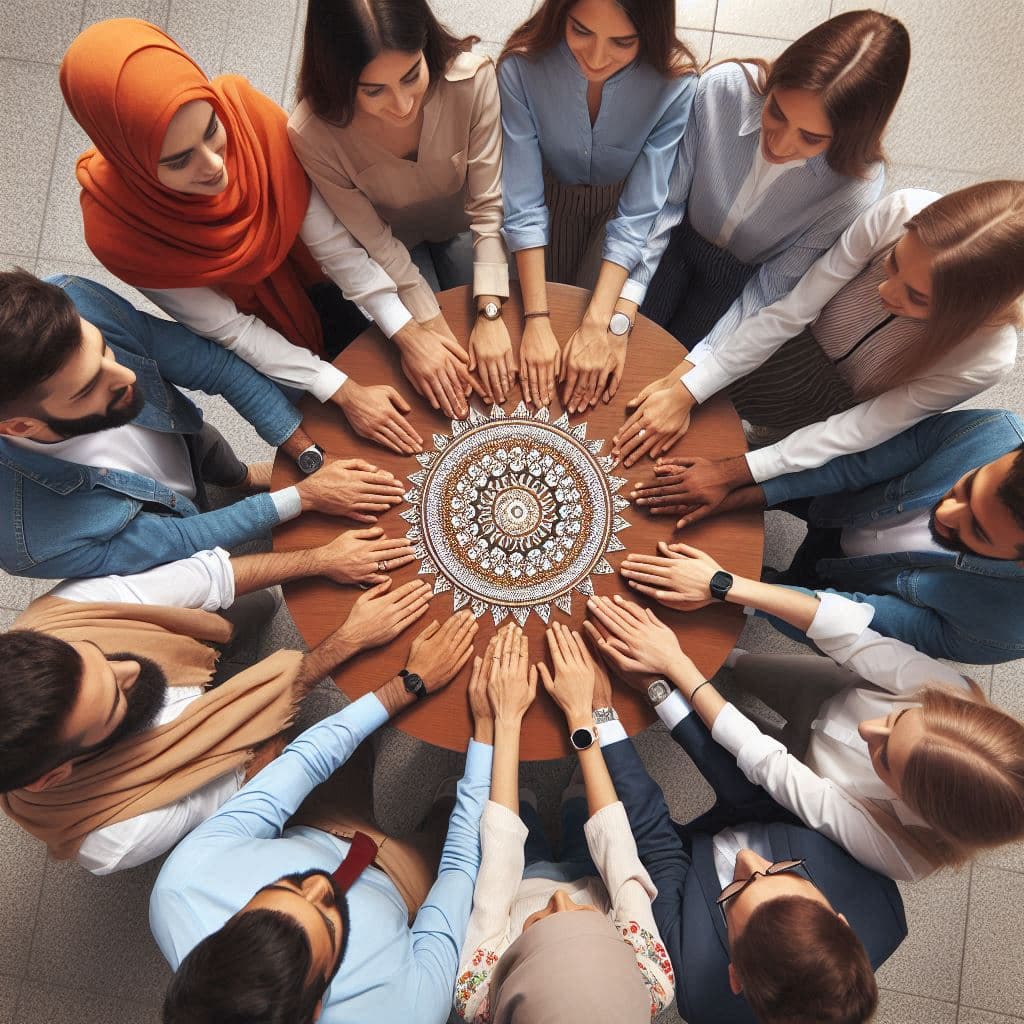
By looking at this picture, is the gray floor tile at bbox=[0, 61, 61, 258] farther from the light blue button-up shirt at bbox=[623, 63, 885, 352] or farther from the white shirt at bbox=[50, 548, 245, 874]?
the light blue button-up shirt at bbox=[623, 63, 885, 352]

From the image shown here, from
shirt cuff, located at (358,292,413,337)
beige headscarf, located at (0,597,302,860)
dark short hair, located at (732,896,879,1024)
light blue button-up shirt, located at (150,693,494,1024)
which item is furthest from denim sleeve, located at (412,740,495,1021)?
shirt cuff, located at (358,292,413,337)

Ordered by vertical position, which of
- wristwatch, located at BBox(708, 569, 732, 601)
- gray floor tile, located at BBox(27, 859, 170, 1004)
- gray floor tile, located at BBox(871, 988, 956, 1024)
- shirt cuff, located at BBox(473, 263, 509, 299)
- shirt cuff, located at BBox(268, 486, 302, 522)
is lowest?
gray floor tile, located at BBox(27, 859, 170, 1004)

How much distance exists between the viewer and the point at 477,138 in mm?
1740

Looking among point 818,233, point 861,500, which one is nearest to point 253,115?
point 818,233

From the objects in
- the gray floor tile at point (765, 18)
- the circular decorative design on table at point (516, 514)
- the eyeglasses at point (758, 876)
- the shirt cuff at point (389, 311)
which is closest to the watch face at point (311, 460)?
the circular decorative design on table at point (516, 514)

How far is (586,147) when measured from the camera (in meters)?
1.80

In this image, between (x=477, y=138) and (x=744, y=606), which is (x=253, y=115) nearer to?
(x=477, y=138)

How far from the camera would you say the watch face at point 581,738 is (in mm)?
1618

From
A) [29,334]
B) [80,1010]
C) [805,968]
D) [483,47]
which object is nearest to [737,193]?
[483,47]

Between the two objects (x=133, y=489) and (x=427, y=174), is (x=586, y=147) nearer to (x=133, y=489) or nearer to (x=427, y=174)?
(x=427, y=174)

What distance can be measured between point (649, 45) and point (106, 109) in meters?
1.09

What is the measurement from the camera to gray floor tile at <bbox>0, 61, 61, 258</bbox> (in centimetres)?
261

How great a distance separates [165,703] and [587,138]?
170cm

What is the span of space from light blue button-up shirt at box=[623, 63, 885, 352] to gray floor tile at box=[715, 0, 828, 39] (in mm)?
1237
